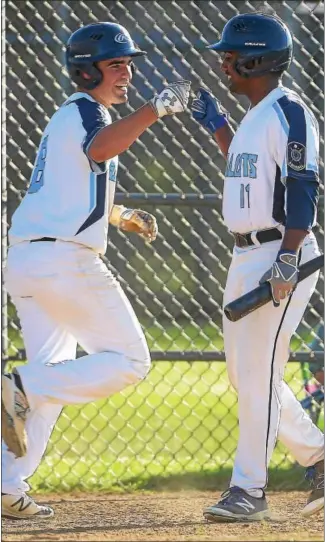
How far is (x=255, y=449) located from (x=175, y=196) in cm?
179

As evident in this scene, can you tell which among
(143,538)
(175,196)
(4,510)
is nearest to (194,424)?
(175,196)

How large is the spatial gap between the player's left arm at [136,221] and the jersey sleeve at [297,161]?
31.6 inches

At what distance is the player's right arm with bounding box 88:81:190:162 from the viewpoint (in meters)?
4.66

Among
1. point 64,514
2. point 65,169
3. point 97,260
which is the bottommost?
point 64,514

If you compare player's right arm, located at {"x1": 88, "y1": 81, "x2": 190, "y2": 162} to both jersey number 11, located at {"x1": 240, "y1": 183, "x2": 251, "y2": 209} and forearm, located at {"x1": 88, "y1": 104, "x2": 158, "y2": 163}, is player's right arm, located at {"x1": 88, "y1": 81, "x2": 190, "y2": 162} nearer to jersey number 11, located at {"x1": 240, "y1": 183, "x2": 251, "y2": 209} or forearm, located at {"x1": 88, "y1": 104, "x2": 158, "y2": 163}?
forearm, located at {"x1": 88, "y1": 104, "x2": 158, "y2": 163}

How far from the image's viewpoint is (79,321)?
15.7 ft

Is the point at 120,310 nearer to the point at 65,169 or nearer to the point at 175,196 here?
the point at 65,169

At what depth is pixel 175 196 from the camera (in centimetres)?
613

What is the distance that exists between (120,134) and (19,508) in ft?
5.29

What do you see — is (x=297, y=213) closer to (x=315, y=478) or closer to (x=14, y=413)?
(x=315, y=478)

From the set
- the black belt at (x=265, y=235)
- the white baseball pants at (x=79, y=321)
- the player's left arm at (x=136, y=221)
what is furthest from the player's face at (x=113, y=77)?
the black belt at (x=265, y=235)

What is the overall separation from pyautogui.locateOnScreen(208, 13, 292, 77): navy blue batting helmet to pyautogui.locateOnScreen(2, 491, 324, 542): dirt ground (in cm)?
177

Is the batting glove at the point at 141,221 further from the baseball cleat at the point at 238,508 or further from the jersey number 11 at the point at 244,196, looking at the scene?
the baseball cleat at the point at 238,508

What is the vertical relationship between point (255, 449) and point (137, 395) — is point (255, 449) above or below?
above
